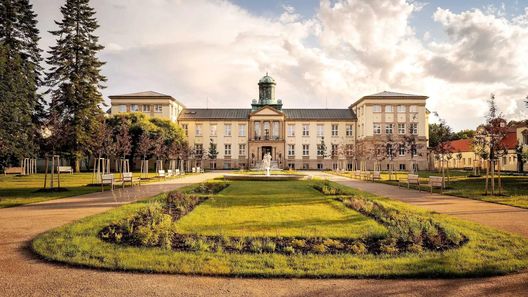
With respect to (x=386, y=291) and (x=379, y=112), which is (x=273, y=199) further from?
(x=379, y=112)

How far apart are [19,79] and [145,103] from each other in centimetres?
2836

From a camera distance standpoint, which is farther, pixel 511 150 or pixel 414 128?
pixel 414 128

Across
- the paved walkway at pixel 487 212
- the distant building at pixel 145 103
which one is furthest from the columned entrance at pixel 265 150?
the paved walkway at pixel 487 212

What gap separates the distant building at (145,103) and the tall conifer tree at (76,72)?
20643mm

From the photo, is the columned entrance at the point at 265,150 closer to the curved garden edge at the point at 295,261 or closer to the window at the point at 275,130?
the window at the point at 275,130

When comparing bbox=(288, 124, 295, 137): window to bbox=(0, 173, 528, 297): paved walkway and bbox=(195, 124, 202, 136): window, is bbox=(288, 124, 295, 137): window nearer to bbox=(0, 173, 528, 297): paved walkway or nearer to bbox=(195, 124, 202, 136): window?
bbox=(195, 124, 202, 136): window

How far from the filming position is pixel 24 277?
19.5 ft

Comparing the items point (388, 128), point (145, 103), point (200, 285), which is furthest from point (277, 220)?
point (145, 103)

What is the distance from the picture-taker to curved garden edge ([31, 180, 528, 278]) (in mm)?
6082

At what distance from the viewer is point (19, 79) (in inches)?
1415

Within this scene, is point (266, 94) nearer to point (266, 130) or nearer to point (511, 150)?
point (266, 130)

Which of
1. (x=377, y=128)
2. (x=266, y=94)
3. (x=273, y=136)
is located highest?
(x=266, y=94)

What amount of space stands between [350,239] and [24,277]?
19.0 ft

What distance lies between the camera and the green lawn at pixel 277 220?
8992mm
